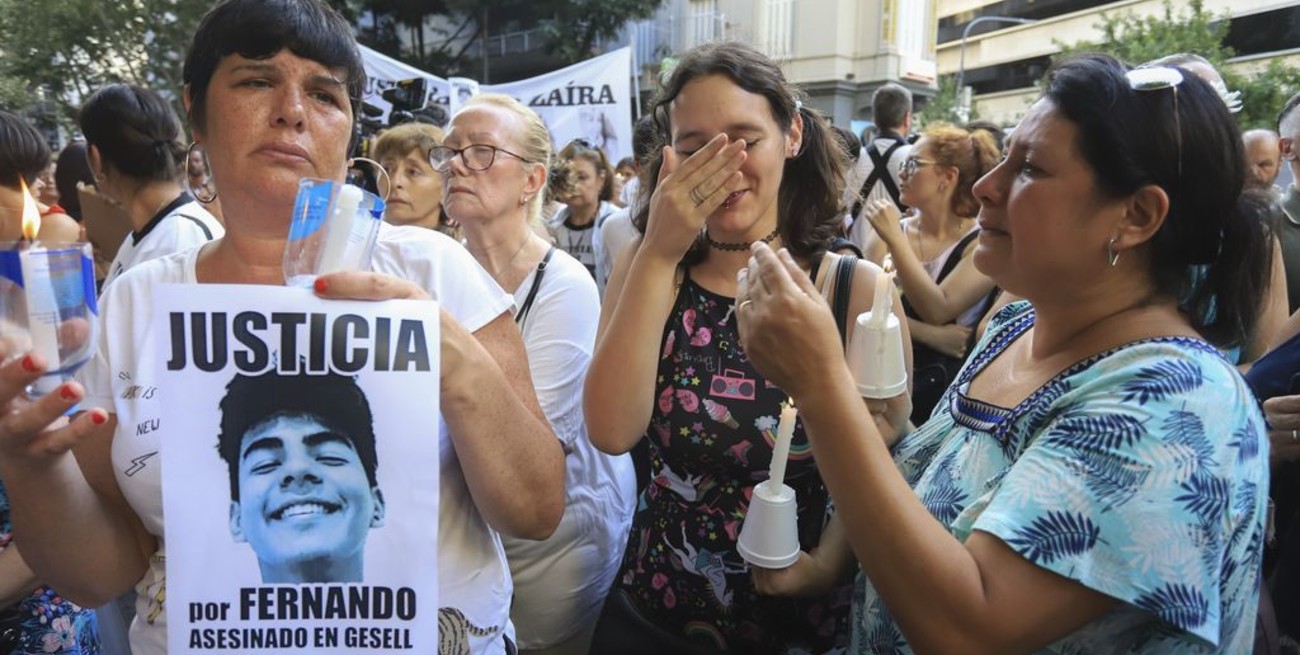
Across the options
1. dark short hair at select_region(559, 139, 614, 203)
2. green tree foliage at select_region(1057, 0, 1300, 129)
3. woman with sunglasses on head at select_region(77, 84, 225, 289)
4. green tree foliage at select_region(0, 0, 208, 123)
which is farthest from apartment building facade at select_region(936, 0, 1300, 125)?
woman with sunglasses on head at select_region(77, 84, 225, 289)

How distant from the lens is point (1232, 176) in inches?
50.9

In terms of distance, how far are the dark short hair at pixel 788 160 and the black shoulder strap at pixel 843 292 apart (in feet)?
0.35

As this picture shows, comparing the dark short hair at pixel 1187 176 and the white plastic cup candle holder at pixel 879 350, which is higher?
the dark short hair at pixel 1187 176

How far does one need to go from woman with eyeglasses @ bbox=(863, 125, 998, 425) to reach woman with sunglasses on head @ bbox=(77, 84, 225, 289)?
2.84 metres

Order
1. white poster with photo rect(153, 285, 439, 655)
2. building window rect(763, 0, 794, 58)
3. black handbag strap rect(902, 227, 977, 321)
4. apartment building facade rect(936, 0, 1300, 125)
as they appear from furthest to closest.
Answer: apartment building facade rect(936, 0, 1300, 125) < building window rect(763, 0, 794, 58) < black handbag strap rect(902, 227, 977, 321) < white poster with photo rect(153, 285, 439, 655)

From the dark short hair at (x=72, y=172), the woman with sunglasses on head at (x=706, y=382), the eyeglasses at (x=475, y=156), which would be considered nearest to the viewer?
the woman with sunglasses on head at (x=706, y=382)

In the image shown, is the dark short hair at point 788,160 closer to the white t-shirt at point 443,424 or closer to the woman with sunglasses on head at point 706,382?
the woman with sunglasses on head at point 706,382

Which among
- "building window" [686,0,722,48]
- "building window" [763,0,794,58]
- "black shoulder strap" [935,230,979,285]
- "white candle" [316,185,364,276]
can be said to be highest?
"building window" [686,0,722,48]

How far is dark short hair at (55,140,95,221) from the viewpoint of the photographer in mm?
4895

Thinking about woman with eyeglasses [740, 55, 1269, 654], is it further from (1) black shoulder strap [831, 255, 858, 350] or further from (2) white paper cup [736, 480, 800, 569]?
(1) black shoulder strap [831, 255, 858, 350]

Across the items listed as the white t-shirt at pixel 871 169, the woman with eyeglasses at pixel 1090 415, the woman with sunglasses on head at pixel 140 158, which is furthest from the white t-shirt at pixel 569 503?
the white t-shirt at pixel 871 169

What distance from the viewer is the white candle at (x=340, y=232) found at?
105cm

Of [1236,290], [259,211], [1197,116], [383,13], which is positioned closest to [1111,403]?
[1236,290]

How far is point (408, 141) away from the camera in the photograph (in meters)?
3.65
